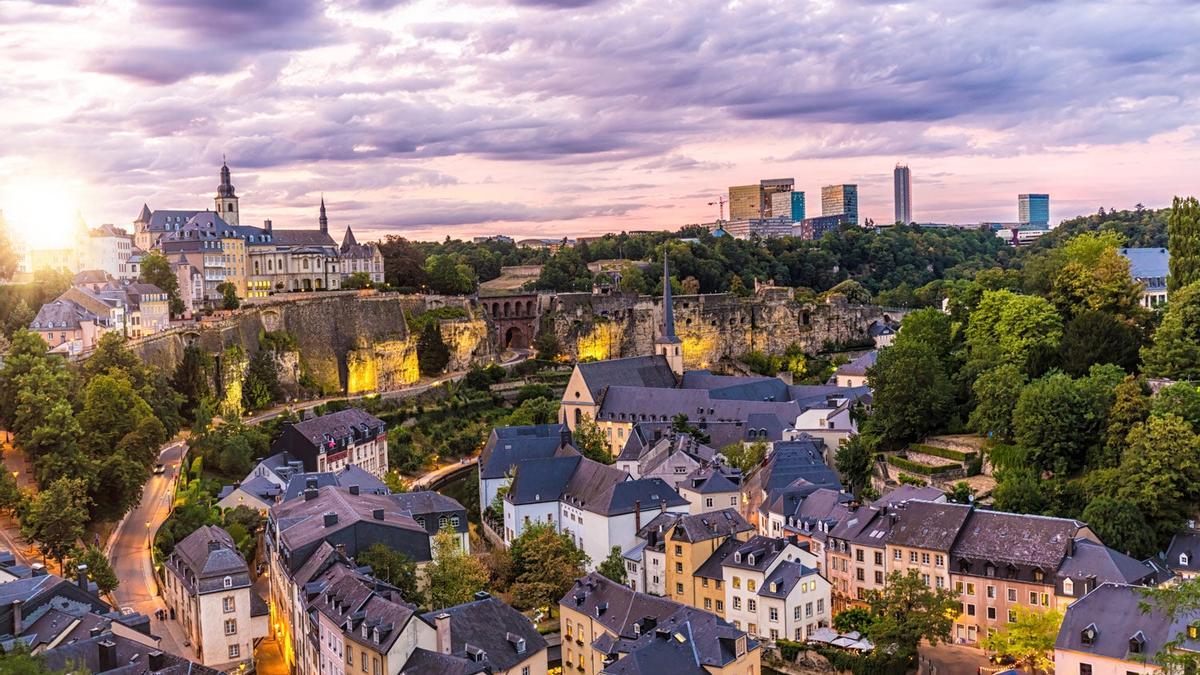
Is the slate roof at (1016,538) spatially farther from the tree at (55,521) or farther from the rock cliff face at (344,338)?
the rock cliff face at (344,338)

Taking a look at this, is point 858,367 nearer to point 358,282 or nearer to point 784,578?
point 784,578

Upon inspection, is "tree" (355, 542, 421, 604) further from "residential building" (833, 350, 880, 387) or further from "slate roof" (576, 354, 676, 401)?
"residential building" (833, 350, 880, 387)

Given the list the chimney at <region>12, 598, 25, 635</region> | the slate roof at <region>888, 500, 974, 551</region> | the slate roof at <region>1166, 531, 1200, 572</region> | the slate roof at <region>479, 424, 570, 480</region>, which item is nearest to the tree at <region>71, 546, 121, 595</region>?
the chimney at <region>12, 598, 25, 635</region>

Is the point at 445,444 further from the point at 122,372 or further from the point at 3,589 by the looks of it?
the point at 3,589

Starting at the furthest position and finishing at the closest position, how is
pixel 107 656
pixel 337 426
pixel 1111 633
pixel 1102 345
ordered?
pixel 337 426 < pixel 1102 345 < pixel 1111 633 < pixel 107 656

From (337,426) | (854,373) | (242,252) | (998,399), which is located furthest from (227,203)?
(998,399)

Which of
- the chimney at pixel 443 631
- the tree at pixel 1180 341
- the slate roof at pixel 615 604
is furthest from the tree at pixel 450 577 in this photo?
the tree at pixel 1180 341

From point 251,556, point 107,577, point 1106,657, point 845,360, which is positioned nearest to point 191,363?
point 251,556
